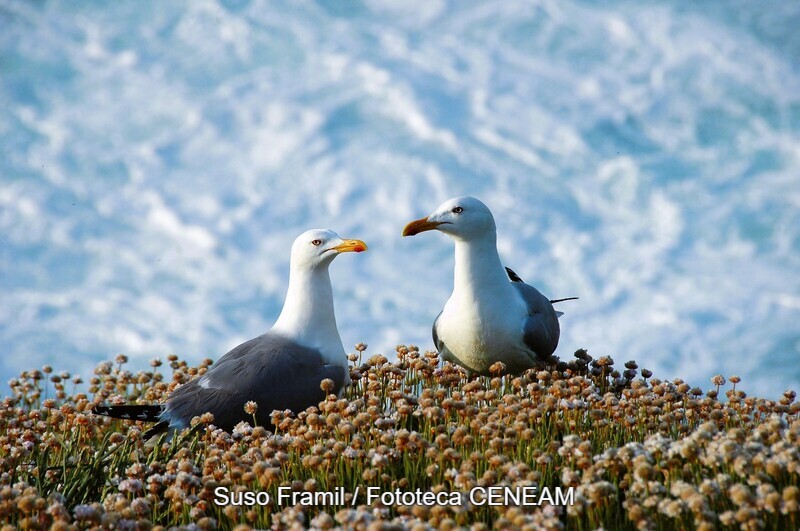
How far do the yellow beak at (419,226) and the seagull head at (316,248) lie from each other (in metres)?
0.70

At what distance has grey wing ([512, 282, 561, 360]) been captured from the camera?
29.1 feet

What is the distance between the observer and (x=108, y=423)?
786 centimetres

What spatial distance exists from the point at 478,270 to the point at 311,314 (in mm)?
1680

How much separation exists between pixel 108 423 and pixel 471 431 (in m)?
3.05

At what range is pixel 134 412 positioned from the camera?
23.5 feet

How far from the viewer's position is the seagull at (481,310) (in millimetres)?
8766

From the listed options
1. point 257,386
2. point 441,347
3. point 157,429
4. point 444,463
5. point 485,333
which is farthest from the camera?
point 441,347

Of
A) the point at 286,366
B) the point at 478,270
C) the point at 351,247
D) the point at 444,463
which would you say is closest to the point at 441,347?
the point at 478,270

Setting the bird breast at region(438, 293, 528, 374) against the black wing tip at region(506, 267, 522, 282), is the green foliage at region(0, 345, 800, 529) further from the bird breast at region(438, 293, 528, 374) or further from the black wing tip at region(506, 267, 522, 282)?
the black wing tip at region(506, 267, 522, 282)

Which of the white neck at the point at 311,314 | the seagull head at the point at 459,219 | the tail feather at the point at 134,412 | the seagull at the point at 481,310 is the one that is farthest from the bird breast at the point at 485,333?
the tail feather at the point at 134,412

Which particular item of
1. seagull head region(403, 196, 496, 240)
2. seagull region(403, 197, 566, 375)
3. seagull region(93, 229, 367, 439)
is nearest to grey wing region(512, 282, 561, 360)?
seagull region(403, 197, 566, 375)

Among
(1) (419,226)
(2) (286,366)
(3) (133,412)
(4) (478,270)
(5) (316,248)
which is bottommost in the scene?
(3) (133,412)

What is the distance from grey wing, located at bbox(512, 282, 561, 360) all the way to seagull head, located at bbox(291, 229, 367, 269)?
6.23 ft

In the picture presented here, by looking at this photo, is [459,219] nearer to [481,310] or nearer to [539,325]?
[481,310]
